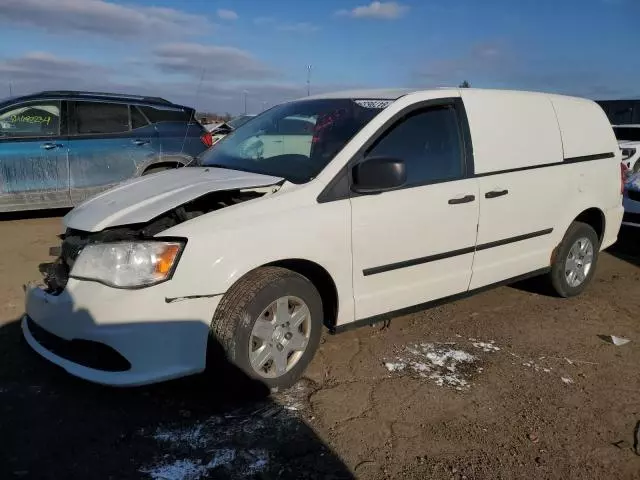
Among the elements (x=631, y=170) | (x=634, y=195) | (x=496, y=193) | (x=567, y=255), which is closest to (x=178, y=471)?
(x=496, y=193)

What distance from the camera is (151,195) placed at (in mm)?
3393

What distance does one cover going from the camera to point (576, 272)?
5.21m

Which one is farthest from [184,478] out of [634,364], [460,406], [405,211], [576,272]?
[576,272]

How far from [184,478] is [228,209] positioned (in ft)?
4.44

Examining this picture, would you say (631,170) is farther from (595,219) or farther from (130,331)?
(130,331)

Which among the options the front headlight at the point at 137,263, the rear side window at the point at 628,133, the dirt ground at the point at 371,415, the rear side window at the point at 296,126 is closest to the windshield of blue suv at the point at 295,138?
the rear side window at the point at 296,126

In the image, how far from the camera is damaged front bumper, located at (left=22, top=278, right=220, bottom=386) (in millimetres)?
2834

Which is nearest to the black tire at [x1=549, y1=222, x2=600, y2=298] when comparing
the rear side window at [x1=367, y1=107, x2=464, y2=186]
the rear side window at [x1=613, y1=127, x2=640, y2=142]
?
the rear side window at [x1=367, y1=107, x2=464, y2=186]

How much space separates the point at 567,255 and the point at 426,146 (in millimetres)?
1980

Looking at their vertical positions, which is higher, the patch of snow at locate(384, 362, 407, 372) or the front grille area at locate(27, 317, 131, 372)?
the front grille area at locate(27, 317, 131, 372)

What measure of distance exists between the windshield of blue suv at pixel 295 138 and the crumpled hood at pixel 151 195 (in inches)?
7.3

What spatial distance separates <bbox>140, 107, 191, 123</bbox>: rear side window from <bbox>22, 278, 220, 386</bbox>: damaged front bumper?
214 inches

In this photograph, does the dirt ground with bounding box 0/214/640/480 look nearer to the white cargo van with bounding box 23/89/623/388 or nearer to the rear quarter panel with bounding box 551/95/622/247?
the white cargo van with bounding box 23/89/623/388

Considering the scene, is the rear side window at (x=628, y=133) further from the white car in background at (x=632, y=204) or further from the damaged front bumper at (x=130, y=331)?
the damaged front bumper at (x=130, y=331)
